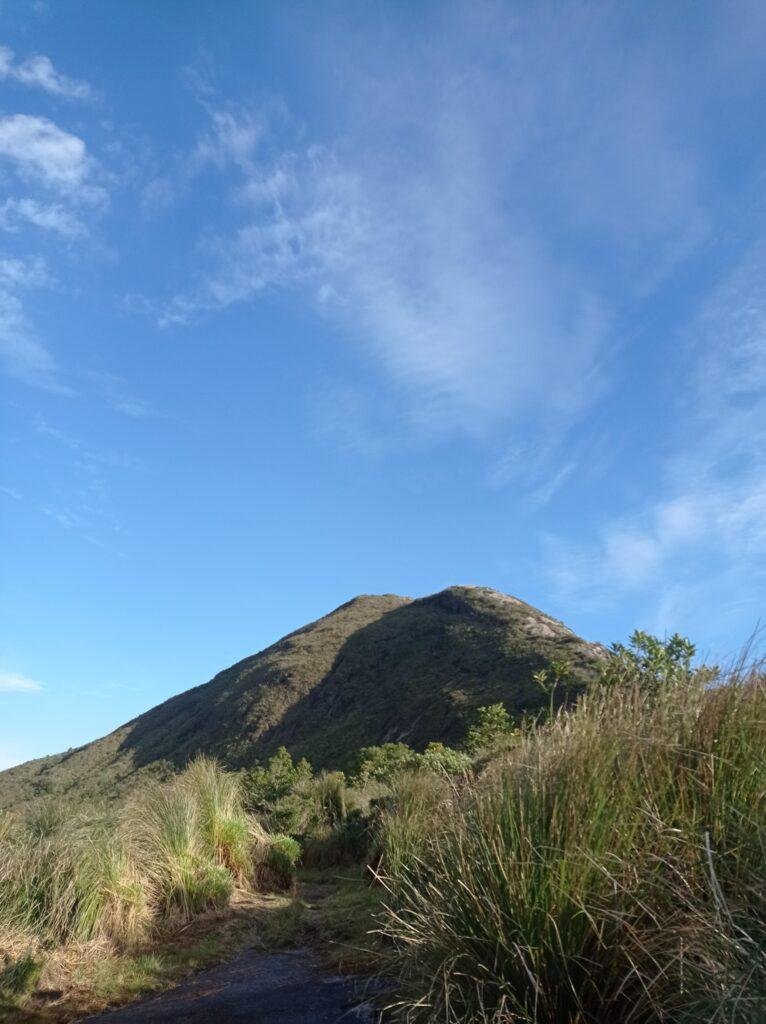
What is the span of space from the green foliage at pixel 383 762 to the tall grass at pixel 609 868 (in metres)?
11.6

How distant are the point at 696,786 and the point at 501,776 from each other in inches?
41.0

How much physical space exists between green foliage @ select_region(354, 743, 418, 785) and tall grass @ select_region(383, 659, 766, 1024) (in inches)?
458

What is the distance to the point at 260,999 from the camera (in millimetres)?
5977

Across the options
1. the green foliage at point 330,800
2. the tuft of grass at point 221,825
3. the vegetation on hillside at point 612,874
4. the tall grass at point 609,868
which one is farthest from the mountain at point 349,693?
the tall grass at point 609,868

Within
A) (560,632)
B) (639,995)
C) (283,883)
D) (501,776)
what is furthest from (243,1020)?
A: (560,632)

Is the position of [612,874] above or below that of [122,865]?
below

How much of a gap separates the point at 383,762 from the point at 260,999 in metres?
14.0

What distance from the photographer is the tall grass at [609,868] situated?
306 centimetres

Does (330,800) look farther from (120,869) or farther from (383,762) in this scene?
(120,869)

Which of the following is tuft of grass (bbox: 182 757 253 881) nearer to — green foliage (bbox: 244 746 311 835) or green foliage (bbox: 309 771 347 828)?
green foliage (bbox: 244 746 311 835)

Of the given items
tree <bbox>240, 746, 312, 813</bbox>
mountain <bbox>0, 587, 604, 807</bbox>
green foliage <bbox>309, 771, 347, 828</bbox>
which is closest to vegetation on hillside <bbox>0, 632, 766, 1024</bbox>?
green foliage <bbox>309, 771, 347, 828</bbox>

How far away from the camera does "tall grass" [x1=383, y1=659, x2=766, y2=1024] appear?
3064 millimetres

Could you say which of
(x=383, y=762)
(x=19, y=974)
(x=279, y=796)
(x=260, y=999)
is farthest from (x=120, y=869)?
(x=383, y=762)

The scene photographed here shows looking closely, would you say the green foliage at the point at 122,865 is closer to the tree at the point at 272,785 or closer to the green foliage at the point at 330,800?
the green foliage at the point at 330,800
